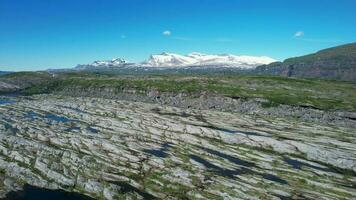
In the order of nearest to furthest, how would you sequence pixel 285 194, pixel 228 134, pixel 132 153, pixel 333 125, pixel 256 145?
→ pixel 285 194, pixel 132 153, pixel 256 145, pixel 228 134, pixel 333 125

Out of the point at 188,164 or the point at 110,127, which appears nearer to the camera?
the point at 188,164

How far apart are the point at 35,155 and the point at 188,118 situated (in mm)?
73574

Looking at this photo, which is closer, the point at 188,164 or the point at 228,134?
the point at 188,164

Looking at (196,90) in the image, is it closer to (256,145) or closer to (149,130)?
(149,130)

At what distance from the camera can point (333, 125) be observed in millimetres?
134750

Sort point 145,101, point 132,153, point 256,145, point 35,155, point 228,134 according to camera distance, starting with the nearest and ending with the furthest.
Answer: point 35,155
point 132,153
point 256,145
point 228,134
point 145,101

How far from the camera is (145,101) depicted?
643ft

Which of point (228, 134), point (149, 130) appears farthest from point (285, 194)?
point (149, 130)

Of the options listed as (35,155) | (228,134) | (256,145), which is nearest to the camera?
(35,155)

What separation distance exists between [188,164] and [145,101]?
122 metres

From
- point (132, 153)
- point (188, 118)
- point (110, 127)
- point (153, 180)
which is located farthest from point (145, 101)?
point (153, 180)

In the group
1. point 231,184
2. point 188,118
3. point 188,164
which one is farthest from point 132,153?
point 188,118

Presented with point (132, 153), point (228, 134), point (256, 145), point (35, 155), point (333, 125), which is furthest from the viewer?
point (333, 125)

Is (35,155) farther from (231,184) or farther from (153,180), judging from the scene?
(231,184)
